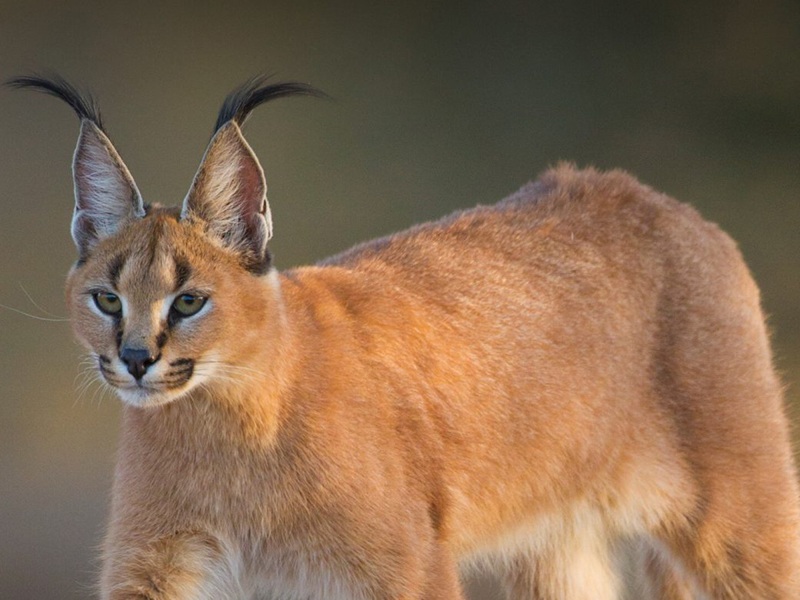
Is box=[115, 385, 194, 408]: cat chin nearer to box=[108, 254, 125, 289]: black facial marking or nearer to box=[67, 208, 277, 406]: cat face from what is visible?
box=[67, 208, 277, 406]: cat face

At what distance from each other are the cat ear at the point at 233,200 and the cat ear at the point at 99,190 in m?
0.16

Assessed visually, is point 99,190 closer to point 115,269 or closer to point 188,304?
point 115,269

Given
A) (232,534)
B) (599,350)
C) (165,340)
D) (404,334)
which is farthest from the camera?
(599,350)

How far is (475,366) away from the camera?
4.31 metres

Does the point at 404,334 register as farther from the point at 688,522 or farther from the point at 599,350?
the point at 688,522

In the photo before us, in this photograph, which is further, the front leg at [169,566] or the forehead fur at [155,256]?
the front leg at [169,566]

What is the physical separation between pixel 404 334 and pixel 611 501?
3.29 feet

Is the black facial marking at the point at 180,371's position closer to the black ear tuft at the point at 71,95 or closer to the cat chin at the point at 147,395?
the cat chin at the point at 147,395

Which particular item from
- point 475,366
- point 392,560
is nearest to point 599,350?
point 475,366

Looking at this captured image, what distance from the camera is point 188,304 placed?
3.52 meters

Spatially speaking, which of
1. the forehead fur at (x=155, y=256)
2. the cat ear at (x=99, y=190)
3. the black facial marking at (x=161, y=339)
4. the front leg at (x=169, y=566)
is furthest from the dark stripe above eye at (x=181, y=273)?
the front leg at (x=169, y=566)

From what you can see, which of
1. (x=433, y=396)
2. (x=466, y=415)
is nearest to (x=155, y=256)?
(x=433, y=396)

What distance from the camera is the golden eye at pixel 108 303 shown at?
3518 mm

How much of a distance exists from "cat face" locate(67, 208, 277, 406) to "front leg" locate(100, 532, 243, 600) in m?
0.48
